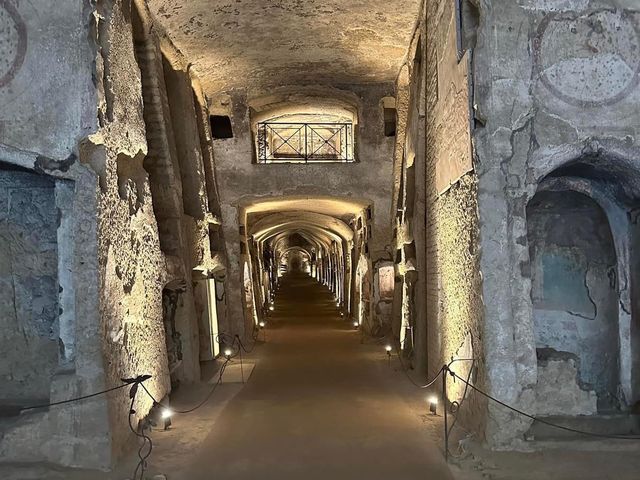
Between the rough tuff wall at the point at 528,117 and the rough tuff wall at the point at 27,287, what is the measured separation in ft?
16.6

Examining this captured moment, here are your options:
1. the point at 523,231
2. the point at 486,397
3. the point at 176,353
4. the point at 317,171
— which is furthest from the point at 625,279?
the point at 317,171

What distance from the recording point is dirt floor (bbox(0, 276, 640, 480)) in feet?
17.4

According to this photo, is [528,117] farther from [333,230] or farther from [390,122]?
[333,230]

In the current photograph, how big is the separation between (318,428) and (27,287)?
4036mm

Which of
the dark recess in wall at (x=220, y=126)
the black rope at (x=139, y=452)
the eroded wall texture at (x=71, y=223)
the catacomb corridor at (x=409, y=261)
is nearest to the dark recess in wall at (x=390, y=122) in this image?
the catacomb corridor at (x=409, y=261)

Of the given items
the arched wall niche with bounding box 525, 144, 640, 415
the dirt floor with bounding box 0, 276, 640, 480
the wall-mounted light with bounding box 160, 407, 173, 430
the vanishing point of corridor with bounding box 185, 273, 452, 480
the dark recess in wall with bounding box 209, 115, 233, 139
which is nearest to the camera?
the dirt floor with bounding box 0, 276, 640, 480

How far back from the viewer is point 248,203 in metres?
13.6

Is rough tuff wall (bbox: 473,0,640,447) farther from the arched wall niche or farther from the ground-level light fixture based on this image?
the ground-level light fixture

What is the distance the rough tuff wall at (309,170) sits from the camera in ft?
42.9

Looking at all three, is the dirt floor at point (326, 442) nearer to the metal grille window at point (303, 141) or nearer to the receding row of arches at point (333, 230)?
the receding row of arches at point (333, 230)

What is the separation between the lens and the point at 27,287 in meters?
6.63

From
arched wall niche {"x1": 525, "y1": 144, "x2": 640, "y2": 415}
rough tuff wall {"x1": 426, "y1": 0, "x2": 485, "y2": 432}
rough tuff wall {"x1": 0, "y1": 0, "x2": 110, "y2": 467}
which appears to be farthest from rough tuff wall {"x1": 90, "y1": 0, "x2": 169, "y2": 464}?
arched wall niche {"x1": 525, "y1": 144, "x2": 640, "y2": 415}

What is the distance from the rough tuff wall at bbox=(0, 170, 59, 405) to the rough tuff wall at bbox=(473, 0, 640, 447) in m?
5.05

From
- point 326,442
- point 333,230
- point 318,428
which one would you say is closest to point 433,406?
point 318,428
